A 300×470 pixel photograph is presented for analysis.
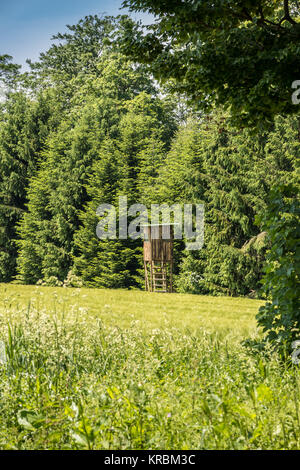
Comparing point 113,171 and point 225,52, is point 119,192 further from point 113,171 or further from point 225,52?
point 225,52

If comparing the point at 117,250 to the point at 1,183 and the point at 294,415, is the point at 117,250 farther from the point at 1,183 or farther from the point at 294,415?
the point at 294,415

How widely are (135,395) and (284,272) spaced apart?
2.00 metres

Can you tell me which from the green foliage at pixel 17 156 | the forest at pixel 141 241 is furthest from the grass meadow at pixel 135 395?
the green foliage at pixel 17 156

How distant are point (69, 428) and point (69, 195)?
18.6 m

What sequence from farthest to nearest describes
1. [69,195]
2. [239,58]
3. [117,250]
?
[69,195], [117,250], [239,58]

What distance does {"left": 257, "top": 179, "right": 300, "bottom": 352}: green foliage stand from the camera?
3.96 meters

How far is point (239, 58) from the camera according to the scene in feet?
16.0

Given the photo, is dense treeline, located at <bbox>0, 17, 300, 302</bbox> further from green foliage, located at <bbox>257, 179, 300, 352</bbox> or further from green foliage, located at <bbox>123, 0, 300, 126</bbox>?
green foliage, located at <bbox>257, 179, 300, 352</bbox>

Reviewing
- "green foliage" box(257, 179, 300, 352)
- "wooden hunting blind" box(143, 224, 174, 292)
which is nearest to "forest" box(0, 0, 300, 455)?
"green foliage" box(257, 179, 300, 352)

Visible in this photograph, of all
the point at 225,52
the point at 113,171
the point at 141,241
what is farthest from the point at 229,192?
the point at 225,52

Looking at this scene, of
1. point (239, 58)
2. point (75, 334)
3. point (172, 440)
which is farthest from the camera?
point (239, 58)

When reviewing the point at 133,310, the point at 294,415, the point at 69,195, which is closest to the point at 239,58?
the point at 294,415

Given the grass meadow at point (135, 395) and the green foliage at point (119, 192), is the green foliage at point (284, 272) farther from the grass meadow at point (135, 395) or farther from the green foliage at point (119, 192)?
the green foliage at point (119, 192)

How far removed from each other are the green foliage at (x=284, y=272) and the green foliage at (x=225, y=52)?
1.42 metres
